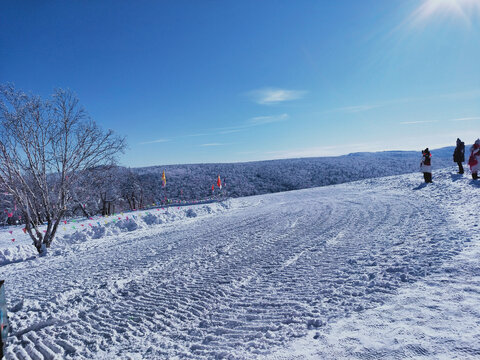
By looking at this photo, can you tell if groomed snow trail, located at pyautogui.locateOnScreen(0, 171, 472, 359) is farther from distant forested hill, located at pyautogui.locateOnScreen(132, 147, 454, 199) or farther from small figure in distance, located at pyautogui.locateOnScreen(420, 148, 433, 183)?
distant forested hill, located at pyautogui.locateOnScreen(132, 147, 454, 199)

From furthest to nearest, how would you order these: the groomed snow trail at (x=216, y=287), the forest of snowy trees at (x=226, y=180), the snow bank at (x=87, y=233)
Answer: the forest of snowy trees at (x=226, y=180) → the snow bank at (x=87, y=233) → the groomed snow trail at (x=216, y=287)

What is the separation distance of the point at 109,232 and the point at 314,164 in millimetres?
58956

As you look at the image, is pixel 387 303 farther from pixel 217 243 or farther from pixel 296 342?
pixel 217 243

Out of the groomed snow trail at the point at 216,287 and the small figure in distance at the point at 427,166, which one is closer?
the groomed snow trail at the point at 216,287

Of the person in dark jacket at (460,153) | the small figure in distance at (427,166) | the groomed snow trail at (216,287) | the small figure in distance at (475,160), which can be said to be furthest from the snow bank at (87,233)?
the person in dark jacket at (460,153)

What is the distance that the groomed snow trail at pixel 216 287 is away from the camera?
128 inches

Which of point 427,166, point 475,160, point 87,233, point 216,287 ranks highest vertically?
point 475,160

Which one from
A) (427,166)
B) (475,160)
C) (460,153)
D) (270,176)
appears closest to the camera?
(475,160)

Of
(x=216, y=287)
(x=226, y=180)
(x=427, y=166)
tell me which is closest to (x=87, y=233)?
(x=216, y=287)

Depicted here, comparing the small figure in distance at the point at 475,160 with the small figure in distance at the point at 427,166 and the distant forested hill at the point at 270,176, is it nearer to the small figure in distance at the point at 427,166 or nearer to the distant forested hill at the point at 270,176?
the small figure in distance at the point at 427,166

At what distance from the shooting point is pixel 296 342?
284 centimetres

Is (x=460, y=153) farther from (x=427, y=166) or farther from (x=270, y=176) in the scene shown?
(x=270, y=176)

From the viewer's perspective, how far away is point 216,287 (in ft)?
15.1

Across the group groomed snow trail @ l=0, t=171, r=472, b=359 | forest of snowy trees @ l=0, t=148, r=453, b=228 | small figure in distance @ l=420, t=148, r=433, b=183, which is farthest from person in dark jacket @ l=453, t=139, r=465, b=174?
forest of snowy trees @ l=0, t=148, r=453, b=228
